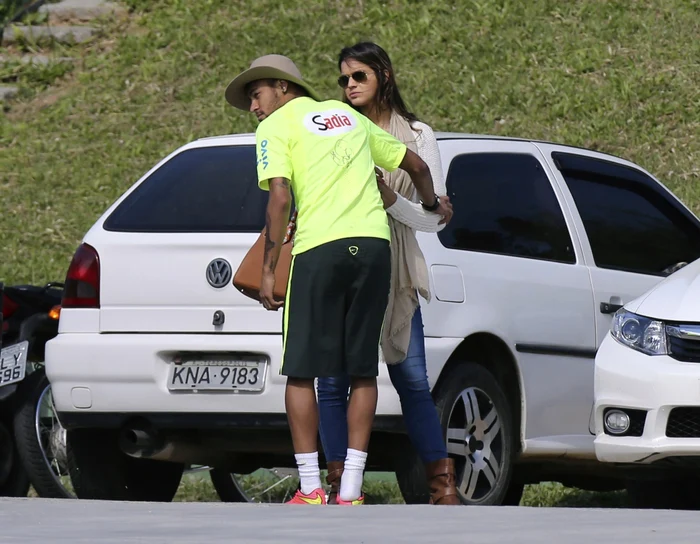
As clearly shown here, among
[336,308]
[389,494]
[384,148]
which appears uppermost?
[384,148]

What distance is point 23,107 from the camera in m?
16.8

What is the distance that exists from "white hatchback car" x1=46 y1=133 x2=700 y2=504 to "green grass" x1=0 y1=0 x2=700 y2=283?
6.36 meters

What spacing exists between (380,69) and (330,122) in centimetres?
44

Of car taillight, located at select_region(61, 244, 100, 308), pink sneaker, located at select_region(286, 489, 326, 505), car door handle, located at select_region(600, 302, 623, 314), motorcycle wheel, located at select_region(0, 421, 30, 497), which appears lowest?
motorcycle wheel, located at select_region(0, 421, 30, 497)

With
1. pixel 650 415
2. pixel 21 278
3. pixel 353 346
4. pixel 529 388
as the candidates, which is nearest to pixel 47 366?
pixel 353 346

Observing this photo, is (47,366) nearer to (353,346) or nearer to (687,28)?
(353,346)

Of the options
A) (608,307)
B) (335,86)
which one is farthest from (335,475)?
(335,86)

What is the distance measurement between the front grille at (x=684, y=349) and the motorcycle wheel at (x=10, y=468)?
339 cm

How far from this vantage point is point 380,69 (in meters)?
6.16

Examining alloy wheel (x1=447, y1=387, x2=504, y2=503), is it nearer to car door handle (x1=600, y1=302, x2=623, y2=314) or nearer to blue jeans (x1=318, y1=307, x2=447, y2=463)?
blue jeans (x1=318, y1=307, x2=447, y2=463)

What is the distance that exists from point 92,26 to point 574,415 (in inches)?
463

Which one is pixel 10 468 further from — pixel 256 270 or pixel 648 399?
pixel 648 399

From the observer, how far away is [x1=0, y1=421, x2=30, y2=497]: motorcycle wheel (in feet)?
26.5

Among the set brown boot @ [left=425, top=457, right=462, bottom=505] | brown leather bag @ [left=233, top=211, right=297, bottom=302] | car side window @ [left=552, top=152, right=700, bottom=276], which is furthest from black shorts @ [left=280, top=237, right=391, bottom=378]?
car side window @ [left=552, top=152, right=700, bottom=276]
